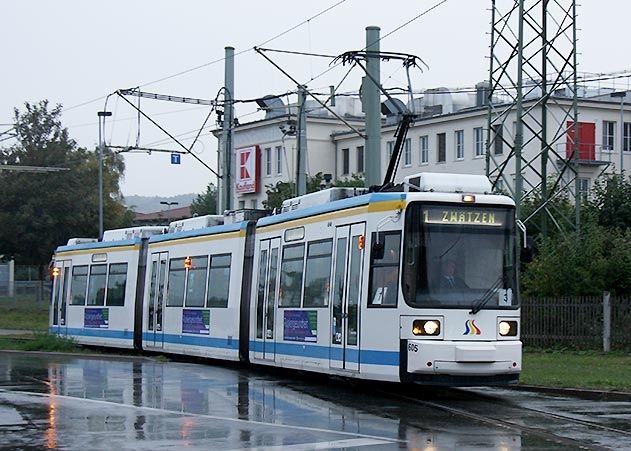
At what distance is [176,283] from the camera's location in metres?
29.1

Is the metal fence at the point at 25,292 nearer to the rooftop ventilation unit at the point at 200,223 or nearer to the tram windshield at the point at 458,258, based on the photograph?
the rooftop ventilation unit at the point at 200,223

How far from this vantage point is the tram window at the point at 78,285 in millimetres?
34906

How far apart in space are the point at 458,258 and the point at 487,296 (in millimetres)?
717

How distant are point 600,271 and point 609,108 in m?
40.1

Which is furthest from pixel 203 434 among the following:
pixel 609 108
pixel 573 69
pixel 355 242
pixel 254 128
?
pixel 254 128

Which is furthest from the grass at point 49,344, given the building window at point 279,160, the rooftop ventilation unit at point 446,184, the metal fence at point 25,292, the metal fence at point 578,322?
the building window at point 279,160

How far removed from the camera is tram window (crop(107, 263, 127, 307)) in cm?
3238

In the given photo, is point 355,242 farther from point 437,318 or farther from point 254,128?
point 254,128

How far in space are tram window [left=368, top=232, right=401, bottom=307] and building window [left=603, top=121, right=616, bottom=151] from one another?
54594mm

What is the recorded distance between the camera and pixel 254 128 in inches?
3433

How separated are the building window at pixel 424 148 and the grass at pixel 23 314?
24410 millimetres

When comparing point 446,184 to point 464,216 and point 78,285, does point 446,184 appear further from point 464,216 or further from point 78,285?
point 78,285

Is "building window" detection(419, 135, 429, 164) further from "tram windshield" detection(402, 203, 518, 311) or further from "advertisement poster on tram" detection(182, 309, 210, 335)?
"tram windshield" detection(402, 203, 518, 311)

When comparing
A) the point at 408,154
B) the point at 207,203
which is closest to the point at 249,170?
the point at 408,154
